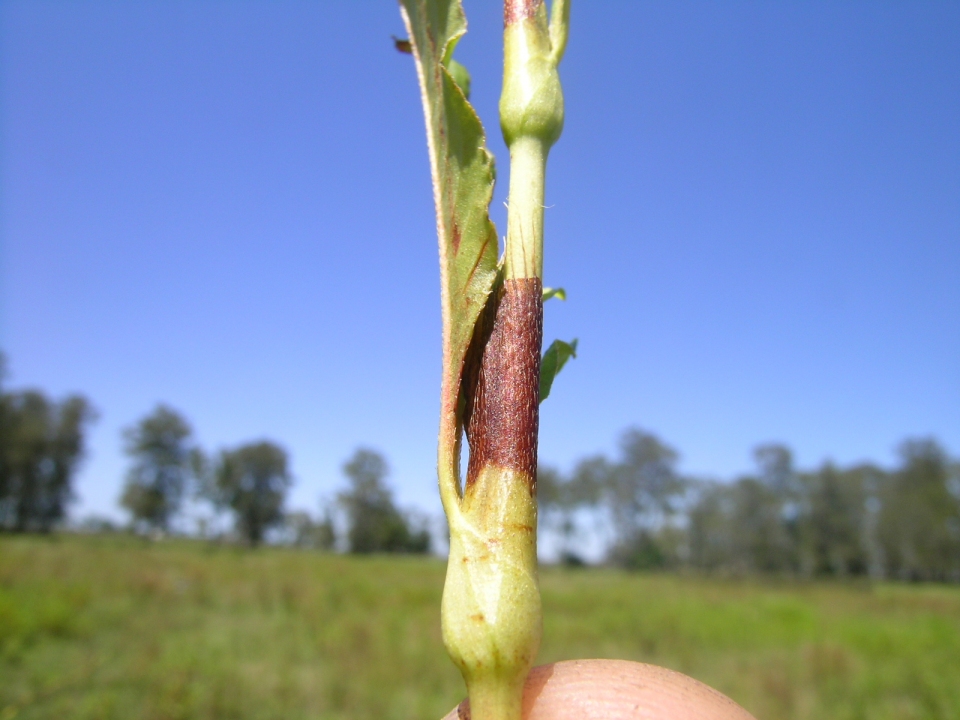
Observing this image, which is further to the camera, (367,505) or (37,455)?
(367,505)

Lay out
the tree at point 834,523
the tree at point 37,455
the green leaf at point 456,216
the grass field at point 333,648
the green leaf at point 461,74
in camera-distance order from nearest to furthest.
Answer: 1. the green leaf at point 456,216
2. the green leaf at point 461,74
3. the grass field at point 333,648
4. the tree at point 37,455
5. the tree at point 834,523

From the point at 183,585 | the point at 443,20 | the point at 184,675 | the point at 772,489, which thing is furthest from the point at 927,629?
the point at 772,489

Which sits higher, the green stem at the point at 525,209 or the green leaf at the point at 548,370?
the green stem at the point at 525,209

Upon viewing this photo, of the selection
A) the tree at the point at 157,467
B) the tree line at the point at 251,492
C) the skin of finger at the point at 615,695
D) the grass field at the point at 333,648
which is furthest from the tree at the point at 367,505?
the skin of finger at the point at 615,695

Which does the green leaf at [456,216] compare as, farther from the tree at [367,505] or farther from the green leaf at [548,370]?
the tree at [367,505]

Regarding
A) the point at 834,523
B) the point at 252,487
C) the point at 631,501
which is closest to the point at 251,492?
the point at 252,487

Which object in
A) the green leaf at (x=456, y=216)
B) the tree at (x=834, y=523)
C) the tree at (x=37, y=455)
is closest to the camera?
the green leaf at (x=456, y=216)

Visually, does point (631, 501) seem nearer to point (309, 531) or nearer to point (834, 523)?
point (834, 523)

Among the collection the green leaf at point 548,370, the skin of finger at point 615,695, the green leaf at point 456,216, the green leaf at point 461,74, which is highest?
the green leaf at point 461,74
